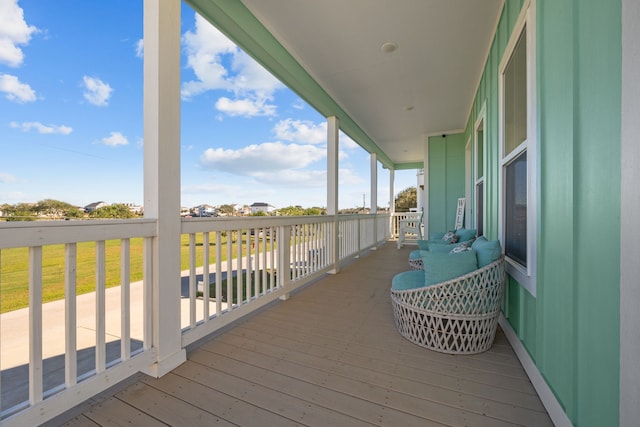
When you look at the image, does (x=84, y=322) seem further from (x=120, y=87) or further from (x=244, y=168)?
(x=244, y=168)

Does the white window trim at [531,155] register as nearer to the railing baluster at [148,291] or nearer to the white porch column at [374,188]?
the railing baluster at [148,291]

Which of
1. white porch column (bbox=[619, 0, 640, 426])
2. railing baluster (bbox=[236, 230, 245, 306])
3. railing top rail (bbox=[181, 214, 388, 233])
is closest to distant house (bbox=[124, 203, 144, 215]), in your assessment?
railing top rail (bbox=[181, 214, 388, 233])

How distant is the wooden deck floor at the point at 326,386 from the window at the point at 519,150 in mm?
618

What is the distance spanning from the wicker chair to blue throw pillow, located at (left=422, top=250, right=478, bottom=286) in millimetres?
129

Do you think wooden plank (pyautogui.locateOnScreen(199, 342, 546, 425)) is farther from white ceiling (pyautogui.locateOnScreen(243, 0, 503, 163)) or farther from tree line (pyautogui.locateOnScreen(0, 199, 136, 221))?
white ceiling (pyautogui.locateOnScreen(243, 0, 503, 163))

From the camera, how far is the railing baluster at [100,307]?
1353 millimetres

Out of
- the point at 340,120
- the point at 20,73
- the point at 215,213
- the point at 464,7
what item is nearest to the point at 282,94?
the point at 340,120

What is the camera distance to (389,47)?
2.94m

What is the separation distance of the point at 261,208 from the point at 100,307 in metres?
1.70

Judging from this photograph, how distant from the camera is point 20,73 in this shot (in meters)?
1.24

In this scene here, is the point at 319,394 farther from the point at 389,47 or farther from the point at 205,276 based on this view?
the point at 389,47

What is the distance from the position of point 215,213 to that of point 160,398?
4.01ft

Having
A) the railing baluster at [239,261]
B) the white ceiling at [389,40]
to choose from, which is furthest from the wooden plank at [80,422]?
the white ceiling at [389,40]

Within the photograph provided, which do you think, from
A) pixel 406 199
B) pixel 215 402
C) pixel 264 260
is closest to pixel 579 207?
pixel 215 402
